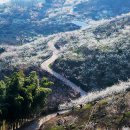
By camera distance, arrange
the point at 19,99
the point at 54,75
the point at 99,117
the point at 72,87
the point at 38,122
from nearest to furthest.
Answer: the point at 19,99 → the point at 99,117 → the point at 38,122 → the point at 72,87 → the point at 54,75

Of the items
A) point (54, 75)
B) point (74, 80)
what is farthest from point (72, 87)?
point (54, 75)

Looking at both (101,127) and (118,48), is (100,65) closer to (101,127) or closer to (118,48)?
(118,48)

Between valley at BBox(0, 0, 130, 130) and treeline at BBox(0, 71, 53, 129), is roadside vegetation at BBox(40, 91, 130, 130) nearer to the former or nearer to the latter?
valley at BBox(0, 0, 130, 130)

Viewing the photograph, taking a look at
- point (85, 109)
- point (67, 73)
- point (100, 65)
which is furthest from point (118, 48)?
point (85, 109)

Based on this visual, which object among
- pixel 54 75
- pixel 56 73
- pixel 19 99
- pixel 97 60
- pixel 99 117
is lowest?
pixel 56 73

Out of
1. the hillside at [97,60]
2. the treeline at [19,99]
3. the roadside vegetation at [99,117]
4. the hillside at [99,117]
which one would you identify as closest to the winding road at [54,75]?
the hillside at [97,60]

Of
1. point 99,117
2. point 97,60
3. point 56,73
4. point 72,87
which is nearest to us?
point 99,117

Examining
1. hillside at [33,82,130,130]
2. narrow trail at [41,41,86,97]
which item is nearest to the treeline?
hillside at [33,82,130,130]

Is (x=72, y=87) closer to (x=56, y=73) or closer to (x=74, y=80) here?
(x=74, y=80)

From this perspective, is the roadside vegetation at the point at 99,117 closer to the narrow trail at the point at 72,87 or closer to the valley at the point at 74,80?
the valley at the point at 74,80
